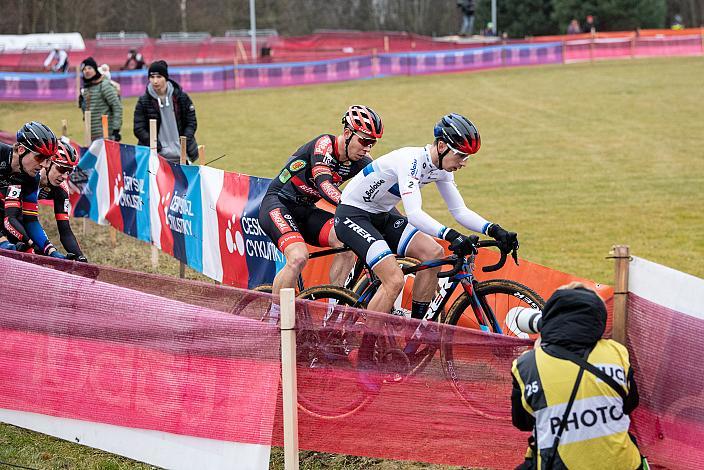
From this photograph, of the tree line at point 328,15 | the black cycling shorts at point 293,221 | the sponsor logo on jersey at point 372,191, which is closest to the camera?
the sponsor logo on jersey at point 372,191

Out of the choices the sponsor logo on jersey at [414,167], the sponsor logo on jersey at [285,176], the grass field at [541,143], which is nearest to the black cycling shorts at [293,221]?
the sponsor logo on jersey at [285,176]

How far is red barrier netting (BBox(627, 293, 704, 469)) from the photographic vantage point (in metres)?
4.84

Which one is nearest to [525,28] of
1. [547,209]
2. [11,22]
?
[11,22]

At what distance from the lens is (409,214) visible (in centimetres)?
712

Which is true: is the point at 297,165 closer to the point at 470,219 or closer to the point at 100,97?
the point at 470,219

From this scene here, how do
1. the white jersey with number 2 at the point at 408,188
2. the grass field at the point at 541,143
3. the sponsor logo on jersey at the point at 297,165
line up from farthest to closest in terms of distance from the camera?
the grass field at the point at 541,143
the sponsor logo on jersey at the point at 297,165
the white jersey with number 2 at the point at 408,188

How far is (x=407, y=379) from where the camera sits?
5.60 meters

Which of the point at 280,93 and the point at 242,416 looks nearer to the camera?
the point at 242,416

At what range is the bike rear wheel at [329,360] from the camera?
5.69 metres

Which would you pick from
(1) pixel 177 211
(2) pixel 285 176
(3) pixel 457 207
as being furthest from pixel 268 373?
(1) pixel 177 211

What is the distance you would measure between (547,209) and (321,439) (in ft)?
36.8

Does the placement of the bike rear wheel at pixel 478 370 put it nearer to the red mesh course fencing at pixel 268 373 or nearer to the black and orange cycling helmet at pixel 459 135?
the red mesh course fencing at pixel 268 373

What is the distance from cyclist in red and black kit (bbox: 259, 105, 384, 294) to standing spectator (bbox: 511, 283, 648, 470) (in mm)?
3564

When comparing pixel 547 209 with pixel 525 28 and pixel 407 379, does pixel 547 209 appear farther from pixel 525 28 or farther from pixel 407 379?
pixel 525 28
